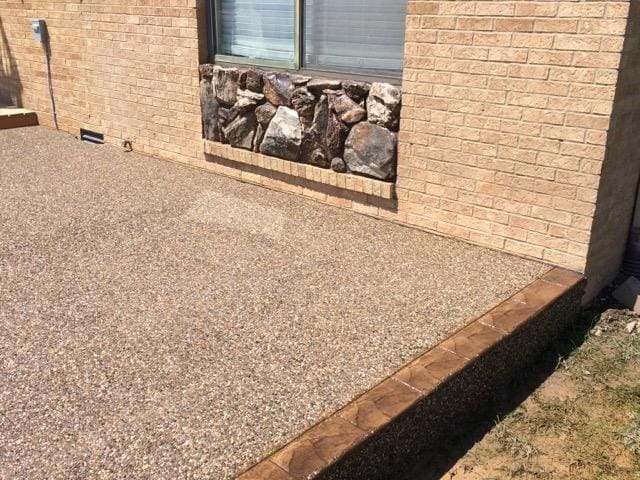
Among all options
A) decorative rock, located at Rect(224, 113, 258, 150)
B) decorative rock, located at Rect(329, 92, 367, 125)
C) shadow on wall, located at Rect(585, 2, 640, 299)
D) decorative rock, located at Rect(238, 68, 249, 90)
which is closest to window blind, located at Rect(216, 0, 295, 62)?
decorative rock, located at Rect(238, 68, 249, 90)

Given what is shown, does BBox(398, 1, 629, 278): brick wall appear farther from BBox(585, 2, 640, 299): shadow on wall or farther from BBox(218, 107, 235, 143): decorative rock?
BBox(218, 107, 235, 143): decorative rock

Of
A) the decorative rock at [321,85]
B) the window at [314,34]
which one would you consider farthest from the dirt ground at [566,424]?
the decorative rock at [321,85]

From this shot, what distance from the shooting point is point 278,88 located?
5617 millimetres

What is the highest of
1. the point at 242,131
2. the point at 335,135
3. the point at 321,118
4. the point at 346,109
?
the point at 346,109

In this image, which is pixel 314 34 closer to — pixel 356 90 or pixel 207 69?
pixel 356 90

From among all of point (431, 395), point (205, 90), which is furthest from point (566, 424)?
point (205, 90)

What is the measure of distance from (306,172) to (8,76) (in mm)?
5817

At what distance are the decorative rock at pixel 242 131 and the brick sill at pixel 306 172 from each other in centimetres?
6

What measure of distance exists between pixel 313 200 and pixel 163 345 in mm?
2626

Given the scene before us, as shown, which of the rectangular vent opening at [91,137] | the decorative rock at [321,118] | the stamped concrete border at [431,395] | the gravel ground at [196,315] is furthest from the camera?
the rectangular vent opening at [91,137]

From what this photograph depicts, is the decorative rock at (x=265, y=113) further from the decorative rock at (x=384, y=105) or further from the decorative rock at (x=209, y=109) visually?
the decorative rock at (x=384, y=105)

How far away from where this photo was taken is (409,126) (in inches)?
186

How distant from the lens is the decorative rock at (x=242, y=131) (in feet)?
19.6

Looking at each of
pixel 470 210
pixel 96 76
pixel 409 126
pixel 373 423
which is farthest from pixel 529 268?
pixel 96 76
